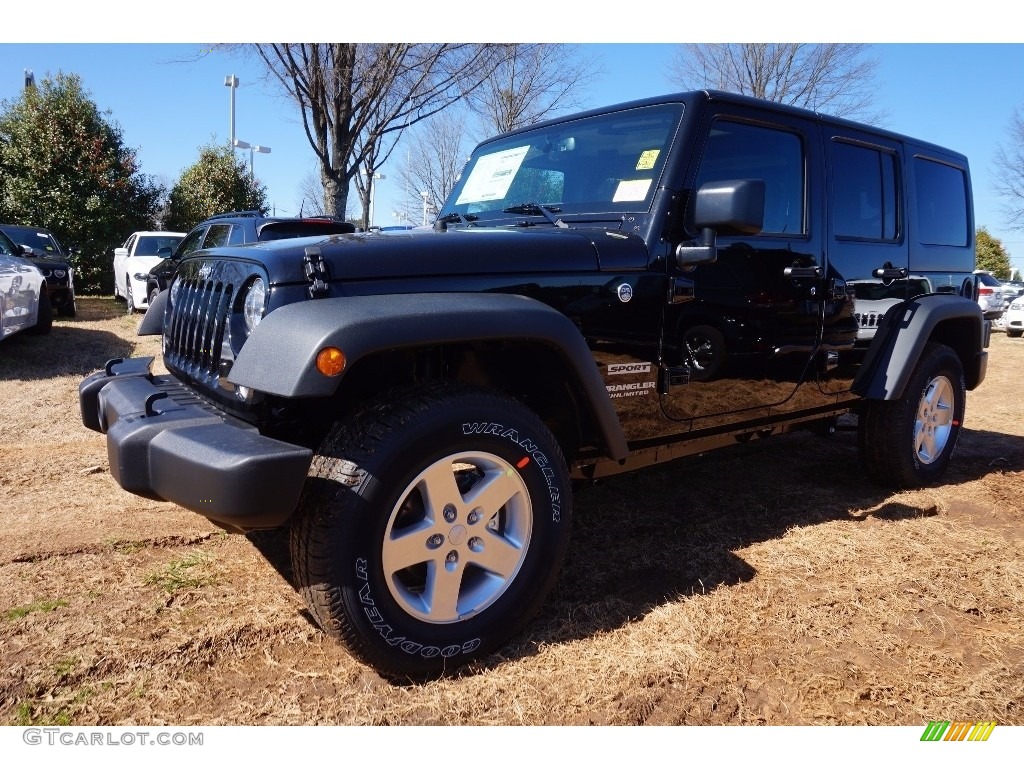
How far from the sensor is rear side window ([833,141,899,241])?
362 cm

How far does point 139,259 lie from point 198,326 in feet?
40.3

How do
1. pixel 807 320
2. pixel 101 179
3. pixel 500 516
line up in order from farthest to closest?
1. pixel 101 179
2. pixel 807 320
3. pixel 500 516

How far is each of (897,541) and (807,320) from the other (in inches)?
45.4

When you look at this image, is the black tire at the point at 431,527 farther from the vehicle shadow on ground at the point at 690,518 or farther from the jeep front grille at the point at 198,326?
the jeep front grille at the point at 198,326

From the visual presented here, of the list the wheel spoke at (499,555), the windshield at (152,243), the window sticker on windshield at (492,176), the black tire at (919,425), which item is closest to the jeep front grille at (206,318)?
the wheel spoke at (499,555)

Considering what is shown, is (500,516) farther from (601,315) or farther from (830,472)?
(830,472)

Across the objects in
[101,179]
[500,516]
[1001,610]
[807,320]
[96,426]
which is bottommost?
[1001,610]

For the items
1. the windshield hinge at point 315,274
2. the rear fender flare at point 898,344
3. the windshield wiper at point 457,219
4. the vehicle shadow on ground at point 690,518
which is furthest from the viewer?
the rear fender flare at point 898,344

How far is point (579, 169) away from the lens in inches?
124

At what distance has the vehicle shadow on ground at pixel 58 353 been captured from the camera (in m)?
7.54

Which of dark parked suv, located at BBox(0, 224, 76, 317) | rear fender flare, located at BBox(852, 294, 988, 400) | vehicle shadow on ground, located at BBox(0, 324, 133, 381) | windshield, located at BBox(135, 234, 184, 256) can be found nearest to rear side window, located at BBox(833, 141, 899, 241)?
rear fender flare, located at BBox(852, 294, 988, 400)

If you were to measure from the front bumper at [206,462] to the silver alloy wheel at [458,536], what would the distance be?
14.0 inches

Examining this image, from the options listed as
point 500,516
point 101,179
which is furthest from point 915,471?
point 101,179

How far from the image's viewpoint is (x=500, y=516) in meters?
2.46
